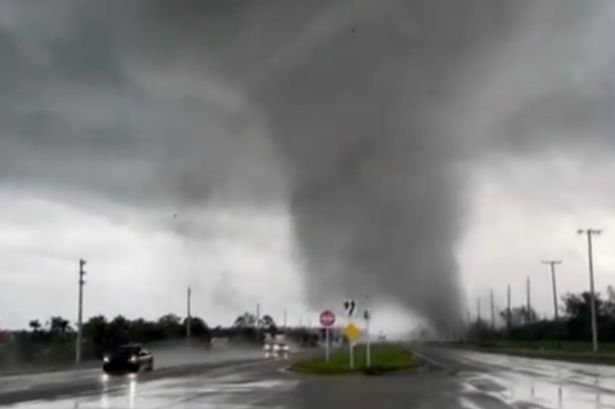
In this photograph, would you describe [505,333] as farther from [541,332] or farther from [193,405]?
[193,405]

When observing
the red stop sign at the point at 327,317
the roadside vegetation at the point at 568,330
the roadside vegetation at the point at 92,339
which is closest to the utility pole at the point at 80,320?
the roadside vegetation at the point at 92,339

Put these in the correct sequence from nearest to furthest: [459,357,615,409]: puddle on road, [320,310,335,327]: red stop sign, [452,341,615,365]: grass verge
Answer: [459,357,615,409]: puddle on road
[320,310,335,327]: red stop sign
[452,341,615,365]: grass verge

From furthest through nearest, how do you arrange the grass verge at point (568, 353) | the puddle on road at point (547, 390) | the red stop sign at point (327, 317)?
the grass verge at point (568, 353), the red stop sign at point (327, 317), the puddle on road at point (547, 390)

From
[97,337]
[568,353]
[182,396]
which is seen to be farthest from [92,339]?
[182,396]

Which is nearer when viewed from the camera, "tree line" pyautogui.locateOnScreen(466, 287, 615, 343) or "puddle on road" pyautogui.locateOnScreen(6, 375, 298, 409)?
"puddle on road" pyautogui.locateOnScreen(6, 375, 298, 409)

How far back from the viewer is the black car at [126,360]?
186 ft

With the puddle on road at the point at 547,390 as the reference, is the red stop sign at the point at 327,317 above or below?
above

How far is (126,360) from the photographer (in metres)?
57.0

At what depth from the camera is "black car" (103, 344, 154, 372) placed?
5659cm

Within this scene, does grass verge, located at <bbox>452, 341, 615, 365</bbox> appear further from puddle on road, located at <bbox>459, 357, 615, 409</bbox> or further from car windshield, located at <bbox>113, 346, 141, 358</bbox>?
car windshield, located at <bbox>113, 346, 141, 358</bbox>

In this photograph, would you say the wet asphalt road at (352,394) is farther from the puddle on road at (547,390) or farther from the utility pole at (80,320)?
the utility pole at (80,320)

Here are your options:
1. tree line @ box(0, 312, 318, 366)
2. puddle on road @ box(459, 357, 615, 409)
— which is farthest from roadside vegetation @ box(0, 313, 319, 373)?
puddle on road @ box(459, 357, 615, 409)

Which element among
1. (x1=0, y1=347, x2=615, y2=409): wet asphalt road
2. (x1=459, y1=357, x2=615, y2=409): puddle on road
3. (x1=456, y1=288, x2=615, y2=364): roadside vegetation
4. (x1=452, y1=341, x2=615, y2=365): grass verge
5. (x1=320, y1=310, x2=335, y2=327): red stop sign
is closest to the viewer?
(x1=0, y1=347, x2=615, y2=409): wet asphalt road

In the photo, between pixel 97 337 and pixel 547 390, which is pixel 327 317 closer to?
pixel 547 390
